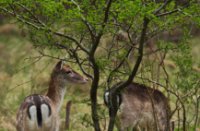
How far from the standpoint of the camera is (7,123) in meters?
11.5

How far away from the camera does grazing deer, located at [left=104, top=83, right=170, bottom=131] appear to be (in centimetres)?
982

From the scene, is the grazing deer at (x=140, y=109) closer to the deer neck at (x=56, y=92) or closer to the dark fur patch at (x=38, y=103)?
the deer neck at (x=56, y=92)

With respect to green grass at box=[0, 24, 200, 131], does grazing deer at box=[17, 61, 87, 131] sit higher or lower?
lower

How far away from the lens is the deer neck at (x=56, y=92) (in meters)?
9.51

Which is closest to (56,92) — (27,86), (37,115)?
(37,115)

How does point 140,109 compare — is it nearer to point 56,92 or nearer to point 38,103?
point 56,92

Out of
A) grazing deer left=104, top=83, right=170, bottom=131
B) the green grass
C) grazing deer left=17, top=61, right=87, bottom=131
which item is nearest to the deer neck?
grazing deer left=17, top=61, right=87, bottom=131

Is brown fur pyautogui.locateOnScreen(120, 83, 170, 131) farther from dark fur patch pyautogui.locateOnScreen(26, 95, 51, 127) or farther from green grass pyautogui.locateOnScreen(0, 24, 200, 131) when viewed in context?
dark fur patch pyautogui.locateOnScreen(26, 95, 51, 127)

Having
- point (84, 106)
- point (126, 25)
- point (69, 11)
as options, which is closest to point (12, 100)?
point (84, 106)

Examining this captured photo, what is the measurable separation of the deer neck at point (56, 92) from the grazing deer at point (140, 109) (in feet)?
2.72

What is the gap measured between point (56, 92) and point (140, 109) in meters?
1.31

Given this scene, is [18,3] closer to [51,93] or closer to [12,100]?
[51,93]

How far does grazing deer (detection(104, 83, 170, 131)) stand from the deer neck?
2.72 ft

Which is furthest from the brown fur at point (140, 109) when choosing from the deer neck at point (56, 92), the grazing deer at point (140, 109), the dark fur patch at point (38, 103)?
the dark fur patch at point (38, 103)
